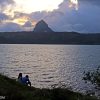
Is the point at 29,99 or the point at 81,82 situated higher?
the point at 29,99

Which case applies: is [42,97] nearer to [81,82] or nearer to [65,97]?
[65,97]

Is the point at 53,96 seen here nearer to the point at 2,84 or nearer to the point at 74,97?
the point at 74,97

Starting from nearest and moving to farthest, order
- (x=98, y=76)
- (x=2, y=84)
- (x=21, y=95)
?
(x=21, y=95), (x=2, y=84), (x=98, y=76)

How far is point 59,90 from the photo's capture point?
14414mm

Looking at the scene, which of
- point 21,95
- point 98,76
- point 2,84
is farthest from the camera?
point 98,76

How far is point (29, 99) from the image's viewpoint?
13.8 metres

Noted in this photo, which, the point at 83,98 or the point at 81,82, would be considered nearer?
the point at 83,98

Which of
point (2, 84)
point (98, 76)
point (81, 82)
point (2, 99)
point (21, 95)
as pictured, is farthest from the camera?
point (81, 82)

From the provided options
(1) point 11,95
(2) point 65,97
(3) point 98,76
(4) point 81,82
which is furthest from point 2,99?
(4) point 81,82

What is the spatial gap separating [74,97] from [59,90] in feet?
2.42

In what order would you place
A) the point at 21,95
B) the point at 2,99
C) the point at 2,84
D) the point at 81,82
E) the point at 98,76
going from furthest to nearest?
1. the point at 81,82
2. the point at 98,76
3. the point at 2,84
4. the point at 21,95
5. the point at 2,99

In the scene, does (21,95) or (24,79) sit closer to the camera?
(21,95)

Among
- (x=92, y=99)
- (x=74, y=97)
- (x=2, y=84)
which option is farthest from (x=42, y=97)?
(x=2, y=84)

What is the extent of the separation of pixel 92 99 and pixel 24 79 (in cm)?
1388
